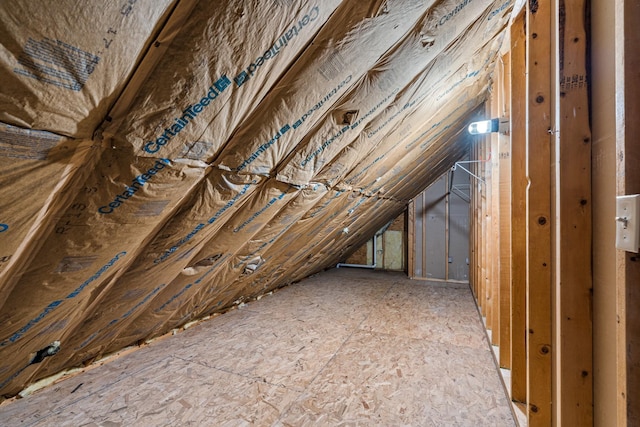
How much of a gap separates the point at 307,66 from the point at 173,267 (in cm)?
148

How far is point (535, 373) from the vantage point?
1.38 meters

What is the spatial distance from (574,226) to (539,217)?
0.33 metres

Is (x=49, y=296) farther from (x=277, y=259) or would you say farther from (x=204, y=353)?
(x=277, y=259)

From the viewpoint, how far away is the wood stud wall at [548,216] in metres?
1.03

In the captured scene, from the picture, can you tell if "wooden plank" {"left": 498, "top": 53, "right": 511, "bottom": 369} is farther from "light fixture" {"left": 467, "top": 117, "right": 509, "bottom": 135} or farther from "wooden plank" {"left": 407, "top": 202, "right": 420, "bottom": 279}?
"wooden plank" {"left": 407, "top": 202, "right": 420, "bottom": 279}

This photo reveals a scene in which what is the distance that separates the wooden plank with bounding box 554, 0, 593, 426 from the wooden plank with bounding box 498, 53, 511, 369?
1049 mm

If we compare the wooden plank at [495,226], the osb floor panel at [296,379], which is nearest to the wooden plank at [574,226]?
the osb floor panel at [296,379]

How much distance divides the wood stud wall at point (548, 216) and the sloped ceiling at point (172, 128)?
1.26ft

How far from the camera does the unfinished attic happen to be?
0.79 meters

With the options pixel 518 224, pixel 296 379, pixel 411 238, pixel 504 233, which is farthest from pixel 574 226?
pixel 411 238

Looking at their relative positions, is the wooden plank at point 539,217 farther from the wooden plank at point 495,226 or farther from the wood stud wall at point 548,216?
the wooden plank at point 495,226

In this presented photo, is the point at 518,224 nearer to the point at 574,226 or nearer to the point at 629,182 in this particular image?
the point at 574,226

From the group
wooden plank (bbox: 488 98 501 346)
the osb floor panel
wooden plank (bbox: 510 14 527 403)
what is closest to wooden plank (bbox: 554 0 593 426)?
wooden plank (bbox: 510 14 527 403)

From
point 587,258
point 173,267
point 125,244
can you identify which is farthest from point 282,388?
point 587,258
